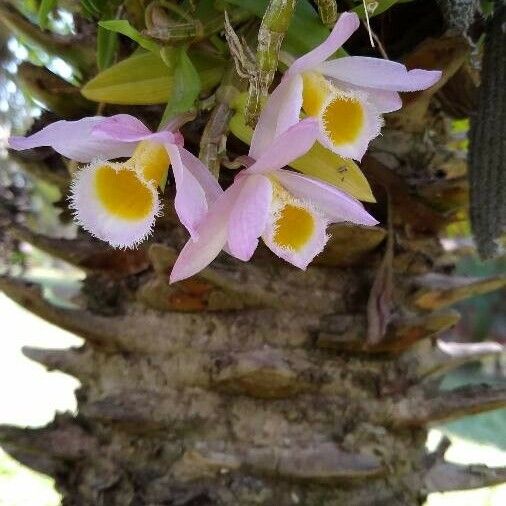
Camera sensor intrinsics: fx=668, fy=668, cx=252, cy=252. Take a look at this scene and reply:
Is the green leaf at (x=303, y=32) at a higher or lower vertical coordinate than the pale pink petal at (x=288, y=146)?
higher

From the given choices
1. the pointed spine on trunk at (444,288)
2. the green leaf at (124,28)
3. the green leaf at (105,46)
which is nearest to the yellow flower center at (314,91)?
the green leaf at (124,28)

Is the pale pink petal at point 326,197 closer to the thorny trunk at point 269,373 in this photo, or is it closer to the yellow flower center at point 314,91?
the yellow flower center at point 314,91

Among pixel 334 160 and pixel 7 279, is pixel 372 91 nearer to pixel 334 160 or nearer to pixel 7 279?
pixel 334 160

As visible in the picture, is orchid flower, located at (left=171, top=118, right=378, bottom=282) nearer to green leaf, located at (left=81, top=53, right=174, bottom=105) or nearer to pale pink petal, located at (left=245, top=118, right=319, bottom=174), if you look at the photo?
pale pink petal, located at (left=245, top=118, right=319, bottom=174)

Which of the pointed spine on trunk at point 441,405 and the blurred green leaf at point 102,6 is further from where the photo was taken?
the pointed spine on trunk at point 441,405

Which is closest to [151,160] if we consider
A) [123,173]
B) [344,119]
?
[123,173]

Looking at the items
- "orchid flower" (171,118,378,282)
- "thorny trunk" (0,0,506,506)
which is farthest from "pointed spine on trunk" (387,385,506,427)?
"orchid flower" (171,118,378,282)
